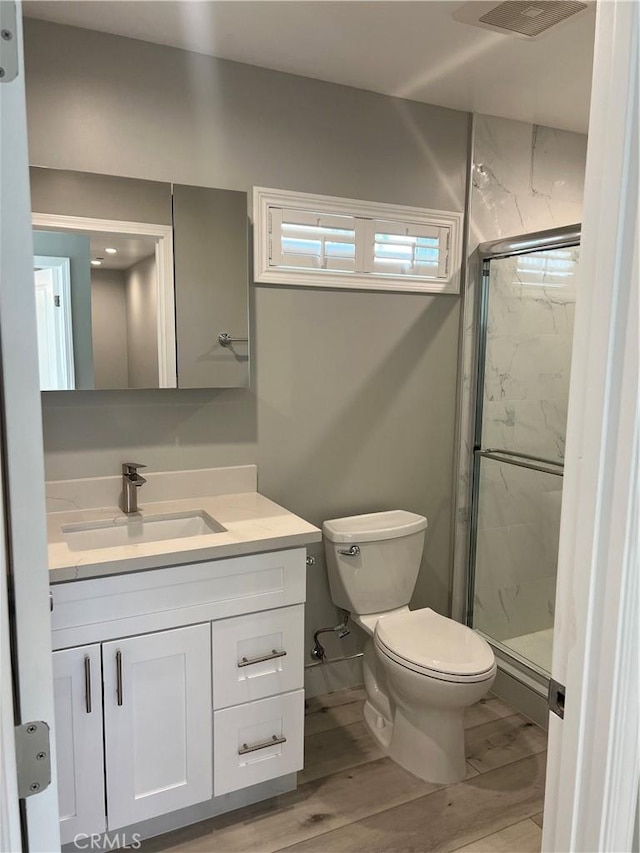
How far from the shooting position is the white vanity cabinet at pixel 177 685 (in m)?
1.64

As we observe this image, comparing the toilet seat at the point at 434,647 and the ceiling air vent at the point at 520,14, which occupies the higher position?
the ceiling air vent at the point at 520,14

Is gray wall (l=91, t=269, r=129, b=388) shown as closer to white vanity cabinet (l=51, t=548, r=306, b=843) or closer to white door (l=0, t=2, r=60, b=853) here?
white vanity cabinet (l=51, t=548, r=306, b=843)

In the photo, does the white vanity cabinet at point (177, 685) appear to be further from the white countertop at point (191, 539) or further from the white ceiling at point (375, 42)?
the white ceiling at point (375, 42)

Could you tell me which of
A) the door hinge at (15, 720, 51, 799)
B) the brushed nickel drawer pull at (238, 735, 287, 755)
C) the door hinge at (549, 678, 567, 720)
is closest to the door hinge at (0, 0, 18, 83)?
the door hinge at (15, 720, 51, 799)

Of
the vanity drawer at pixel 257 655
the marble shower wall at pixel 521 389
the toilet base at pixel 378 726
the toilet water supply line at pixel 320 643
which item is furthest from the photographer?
the marble shower wall at pixel 521 389

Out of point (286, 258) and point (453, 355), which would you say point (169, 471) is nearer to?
point (286, 258)

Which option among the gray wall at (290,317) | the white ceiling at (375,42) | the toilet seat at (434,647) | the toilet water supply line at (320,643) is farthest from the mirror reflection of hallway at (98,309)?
the toilet seat at (434,647)

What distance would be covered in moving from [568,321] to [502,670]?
1532 mm

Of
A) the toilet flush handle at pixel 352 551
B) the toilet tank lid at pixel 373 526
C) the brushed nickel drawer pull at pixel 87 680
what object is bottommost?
the brushed nickel drawer pull at pixel 87 680

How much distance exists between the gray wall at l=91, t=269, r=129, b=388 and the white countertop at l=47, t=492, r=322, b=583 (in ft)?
1.52

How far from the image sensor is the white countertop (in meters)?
1.62

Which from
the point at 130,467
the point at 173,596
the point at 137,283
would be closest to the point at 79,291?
the point at 137,283

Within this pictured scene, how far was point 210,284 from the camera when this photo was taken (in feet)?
7.09

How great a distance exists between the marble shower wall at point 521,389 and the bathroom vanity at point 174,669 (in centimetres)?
117
